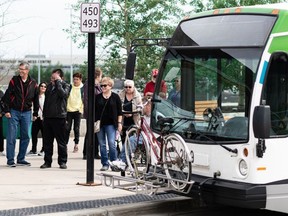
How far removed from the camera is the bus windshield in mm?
8500

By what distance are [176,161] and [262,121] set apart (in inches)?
52.1

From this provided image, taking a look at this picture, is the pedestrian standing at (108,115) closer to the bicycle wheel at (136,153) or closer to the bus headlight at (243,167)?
the bicycle wheel at (136,153)

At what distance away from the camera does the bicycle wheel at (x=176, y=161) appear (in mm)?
8516

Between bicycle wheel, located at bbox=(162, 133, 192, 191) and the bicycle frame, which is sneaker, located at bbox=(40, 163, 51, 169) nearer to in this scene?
the bicycle frame

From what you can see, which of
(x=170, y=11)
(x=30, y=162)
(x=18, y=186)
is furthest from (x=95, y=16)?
(x=170, y=11)

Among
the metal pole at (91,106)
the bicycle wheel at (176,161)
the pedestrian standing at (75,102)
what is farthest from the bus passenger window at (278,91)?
the pedestrian standing at (75,102)

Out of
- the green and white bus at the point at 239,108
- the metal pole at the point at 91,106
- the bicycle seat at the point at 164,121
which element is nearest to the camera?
the green and white bus at the point at 239,108

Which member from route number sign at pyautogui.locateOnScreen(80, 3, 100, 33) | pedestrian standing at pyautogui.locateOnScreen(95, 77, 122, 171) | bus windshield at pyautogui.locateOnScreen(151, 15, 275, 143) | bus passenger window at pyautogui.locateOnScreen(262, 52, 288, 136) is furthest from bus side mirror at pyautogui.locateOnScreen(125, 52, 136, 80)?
pedestrian standing at pyautogui.locateOnScreen(95, 77, 122, 171)

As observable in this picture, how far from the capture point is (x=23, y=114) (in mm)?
13258

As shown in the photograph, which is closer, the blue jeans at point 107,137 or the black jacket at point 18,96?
the blue jeans at point 107,137

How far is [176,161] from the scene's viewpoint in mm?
8766

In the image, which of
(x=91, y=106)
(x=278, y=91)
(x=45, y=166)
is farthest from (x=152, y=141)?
(x=45, y=166)

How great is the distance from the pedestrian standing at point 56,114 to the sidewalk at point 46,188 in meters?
0.46

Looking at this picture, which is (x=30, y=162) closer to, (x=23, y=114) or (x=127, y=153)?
(x=23, y=114)
